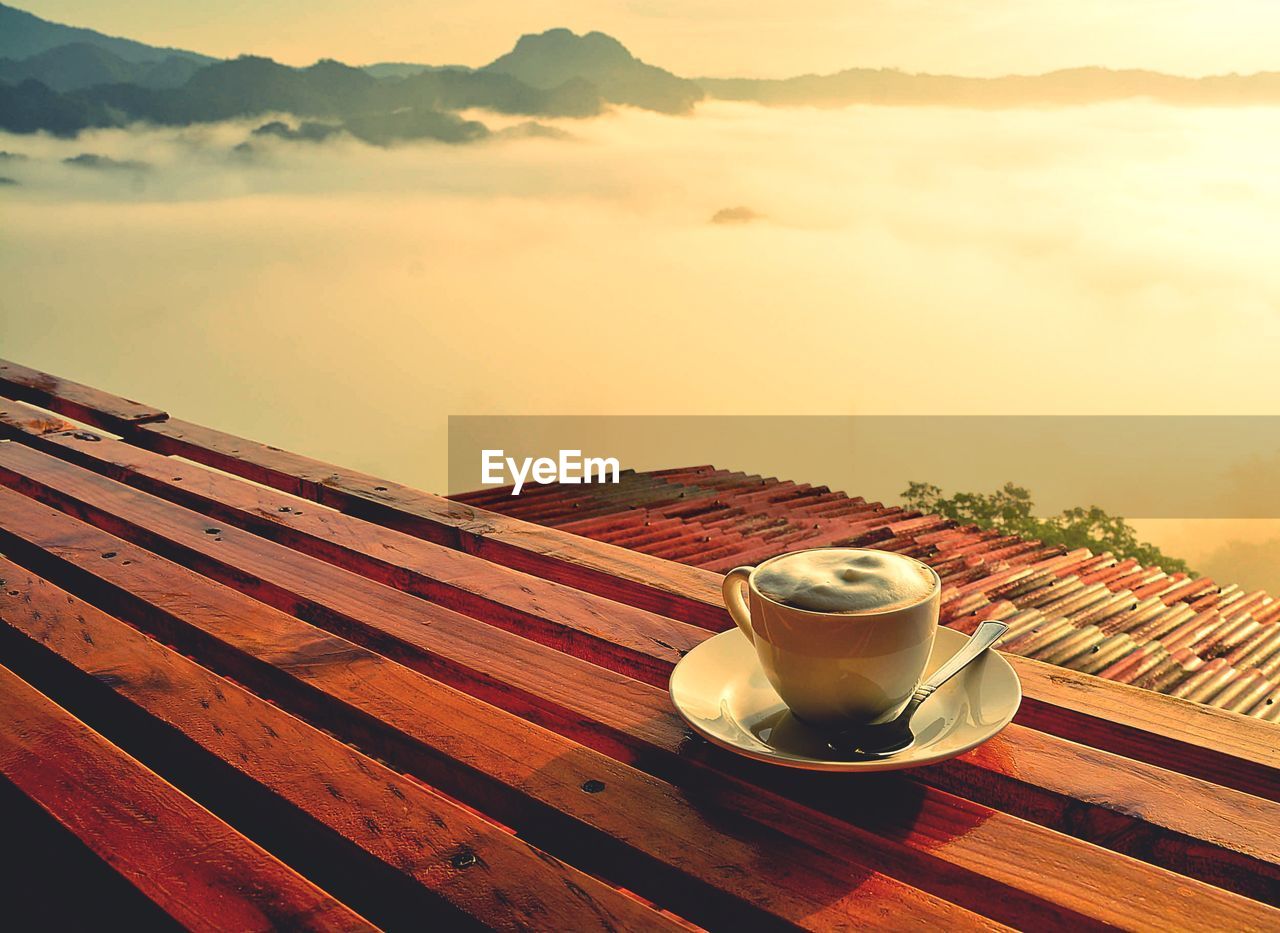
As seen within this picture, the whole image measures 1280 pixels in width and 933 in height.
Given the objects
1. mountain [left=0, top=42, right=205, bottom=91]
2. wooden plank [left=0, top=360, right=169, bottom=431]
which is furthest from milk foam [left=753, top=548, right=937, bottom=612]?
mountain [left=0, top=42, right=205, bottom=91]

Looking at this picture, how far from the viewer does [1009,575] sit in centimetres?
434

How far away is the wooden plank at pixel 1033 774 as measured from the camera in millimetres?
748

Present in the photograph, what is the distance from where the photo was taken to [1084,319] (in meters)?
16.9

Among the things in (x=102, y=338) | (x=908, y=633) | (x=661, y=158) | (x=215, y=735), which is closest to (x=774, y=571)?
(x=908, y=633)

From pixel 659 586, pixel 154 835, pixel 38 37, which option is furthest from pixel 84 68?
pixel 154 835

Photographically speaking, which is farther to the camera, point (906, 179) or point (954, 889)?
point (906, 179)

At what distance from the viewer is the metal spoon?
80 centimetres

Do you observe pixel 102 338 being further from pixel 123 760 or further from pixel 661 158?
pixel 123 760

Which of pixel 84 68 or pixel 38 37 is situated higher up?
pixel 38 37

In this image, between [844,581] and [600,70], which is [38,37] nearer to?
[600,70]

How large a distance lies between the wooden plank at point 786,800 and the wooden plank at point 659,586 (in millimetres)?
201

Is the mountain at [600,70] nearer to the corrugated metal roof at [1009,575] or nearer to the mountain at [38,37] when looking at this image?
the mountain at [38,37]

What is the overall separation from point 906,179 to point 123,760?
57.9 ft

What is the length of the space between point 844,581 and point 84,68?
15022 mm
